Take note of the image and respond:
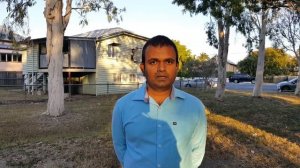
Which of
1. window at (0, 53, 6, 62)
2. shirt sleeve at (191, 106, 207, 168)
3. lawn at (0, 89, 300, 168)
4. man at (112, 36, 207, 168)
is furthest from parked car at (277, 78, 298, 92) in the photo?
man at (112, 36, 207, 168)

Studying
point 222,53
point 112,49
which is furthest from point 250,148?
point 112,49

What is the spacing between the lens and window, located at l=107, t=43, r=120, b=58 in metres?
37.2

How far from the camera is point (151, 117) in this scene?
2623 mm

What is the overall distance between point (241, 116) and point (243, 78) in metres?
56.5

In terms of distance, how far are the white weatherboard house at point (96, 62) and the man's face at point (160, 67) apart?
102 ft

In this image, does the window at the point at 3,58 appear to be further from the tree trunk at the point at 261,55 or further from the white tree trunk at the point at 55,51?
the white tree trunk at the point at 55,51

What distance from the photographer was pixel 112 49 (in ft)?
123

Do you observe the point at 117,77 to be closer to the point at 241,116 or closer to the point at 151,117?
the point at 241,116

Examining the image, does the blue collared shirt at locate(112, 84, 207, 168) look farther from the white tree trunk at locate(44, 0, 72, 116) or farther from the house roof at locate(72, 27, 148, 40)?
the house roof at locate(72, 27, 148, 40)

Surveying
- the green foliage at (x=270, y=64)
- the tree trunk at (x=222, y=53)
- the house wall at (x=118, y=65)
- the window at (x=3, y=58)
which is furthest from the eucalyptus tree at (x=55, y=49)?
the green foliage at (x=270, y=64)

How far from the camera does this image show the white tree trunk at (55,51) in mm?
15414

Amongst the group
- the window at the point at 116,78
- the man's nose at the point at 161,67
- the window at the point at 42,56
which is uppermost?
the window at the point at 42,56

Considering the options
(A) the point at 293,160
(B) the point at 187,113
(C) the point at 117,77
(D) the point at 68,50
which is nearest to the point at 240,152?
(A) the point at 293,160

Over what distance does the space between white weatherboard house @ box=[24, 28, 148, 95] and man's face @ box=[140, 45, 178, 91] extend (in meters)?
31.0
